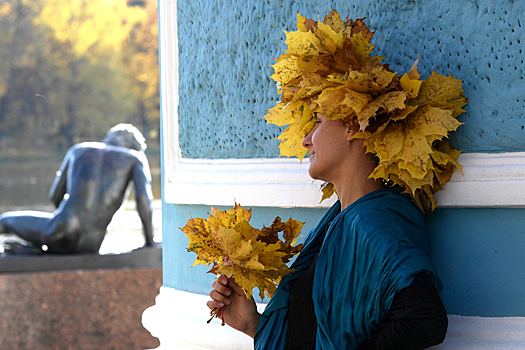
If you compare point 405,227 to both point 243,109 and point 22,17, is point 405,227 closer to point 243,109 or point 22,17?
point 243,109

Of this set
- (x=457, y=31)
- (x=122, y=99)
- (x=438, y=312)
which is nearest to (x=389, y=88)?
(x=457, y=31)

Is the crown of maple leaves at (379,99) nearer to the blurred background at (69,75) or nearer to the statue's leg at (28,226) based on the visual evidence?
the statue's leg at (28,226)

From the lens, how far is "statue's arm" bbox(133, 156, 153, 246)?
6094 millimetres

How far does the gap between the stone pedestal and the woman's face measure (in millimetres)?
4069

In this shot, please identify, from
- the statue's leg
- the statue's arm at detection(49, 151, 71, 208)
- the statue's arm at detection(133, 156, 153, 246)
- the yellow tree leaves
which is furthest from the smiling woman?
the statue's arm at detection(49, 151, 71, 208)

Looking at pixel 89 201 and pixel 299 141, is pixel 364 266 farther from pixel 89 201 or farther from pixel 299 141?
pixel 89 201

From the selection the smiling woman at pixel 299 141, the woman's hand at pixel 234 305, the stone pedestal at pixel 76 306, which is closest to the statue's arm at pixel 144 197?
the stone pedestal at pixel 76 306

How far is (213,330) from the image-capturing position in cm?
255

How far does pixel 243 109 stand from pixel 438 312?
1249 mm

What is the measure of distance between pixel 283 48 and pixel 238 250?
94 centimetres

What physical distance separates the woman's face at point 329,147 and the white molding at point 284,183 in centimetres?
35

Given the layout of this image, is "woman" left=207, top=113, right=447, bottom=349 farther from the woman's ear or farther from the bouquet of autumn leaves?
the bouquet of autumn leaves

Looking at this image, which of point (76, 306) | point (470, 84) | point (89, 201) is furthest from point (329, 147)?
point (89, 201)

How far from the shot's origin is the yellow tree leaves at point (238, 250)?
1809 millimetres
